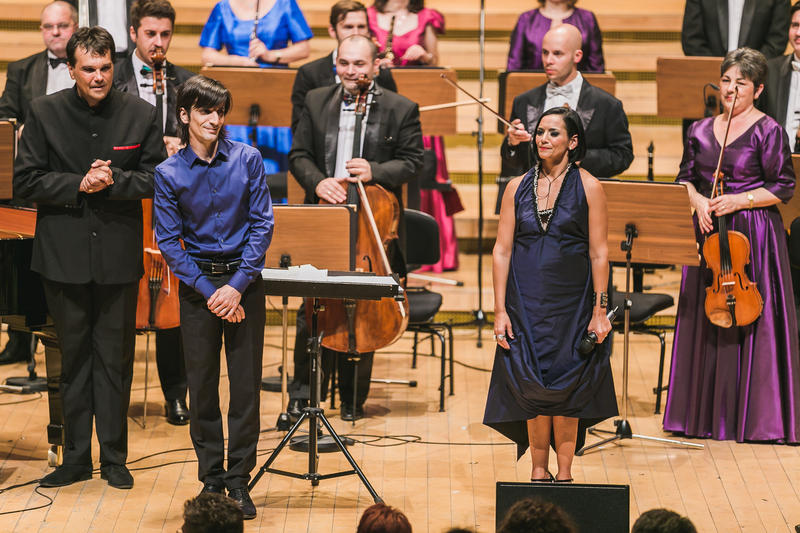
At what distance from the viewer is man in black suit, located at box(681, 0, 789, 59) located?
247 inches

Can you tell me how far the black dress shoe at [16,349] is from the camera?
19.9 feet

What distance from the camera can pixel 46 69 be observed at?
5516mm

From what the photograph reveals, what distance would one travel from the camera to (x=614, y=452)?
15.9ft

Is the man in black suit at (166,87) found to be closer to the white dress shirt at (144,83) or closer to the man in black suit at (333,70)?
the white dress shirt at (144,83)

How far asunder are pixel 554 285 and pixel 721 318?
1.27m


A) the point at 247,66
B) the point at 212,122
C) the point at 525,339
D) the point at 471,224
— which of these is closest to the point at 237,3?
the point at 247,66

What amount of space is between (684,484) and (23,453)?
8.76ft

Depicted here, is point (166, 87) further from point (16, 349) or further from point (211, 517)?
point (211, 517)

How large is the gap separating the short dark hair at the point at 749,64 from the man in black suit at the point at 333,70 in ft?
5.37

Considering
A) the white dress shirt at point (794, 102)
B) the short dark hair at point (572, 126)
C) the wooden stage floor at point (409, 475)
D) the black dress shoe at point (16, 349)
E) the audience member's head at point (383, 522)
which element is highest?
the white dress shirt at point (794, 102)

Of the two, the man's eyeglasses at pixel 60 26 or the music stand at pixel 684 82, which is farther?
the music stand at pixel 684 82

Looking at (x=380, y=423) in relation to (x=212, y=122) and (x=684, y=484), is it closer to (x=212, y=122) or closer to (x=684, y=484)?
(x=684, y=484)

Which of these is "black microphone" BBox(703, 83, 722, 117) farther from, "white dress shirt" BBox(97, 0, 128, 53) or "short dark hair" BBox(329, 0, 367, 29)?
"white dress shirt" BBox(97, 0, 128, 53)

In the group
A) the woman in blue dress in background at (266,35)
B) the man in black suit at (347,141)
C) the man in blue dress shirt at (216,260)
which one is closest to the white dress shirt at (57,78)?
the woman in blue dress in background at (266,35)
